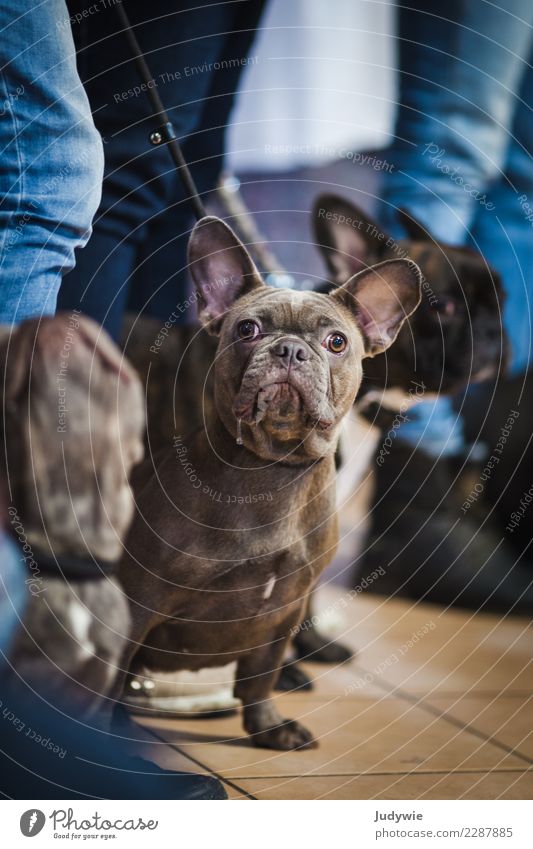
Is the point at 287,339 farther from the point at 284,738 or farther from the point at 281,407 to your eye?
the point at 284,738

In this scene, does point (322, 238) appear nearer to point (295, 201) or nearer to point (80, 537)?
point (295, 201)

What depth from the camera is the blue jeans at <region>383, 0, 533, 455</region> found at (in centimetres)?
189

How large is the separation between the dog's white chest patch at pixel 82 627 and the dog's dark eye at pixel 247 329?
0.48m

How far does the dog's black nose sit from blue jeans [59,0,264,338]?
0.36m

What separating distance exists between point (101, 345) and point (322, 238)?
0.61 meters

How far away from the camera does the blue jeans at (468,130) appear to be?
189 cm

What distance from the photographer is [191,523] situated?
131 centimetres

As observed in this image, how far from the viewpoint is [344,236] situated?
67.2 inches

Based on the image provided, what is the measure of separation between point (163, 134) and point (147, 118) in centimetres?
4

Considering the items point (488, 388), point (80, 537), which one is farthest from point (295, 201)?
point (80, 537)

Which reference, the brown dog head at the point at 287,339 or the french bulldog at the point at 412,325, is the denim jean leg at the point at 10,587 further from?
the french bulldog at the point at 412,325

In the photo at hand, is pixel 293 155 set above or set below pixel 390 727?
above

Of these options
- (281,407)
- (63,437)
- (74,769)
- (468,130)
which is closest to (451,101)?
(468,130)

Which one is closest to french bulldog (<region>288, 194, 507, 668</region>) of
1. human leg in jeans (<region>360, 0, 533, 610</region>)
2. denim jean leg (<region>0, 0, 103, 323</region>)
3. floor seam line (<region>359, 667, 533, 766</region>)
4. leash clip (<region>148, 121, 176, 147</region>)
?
human leg in jeans (<region>360, 0, 533, 610</region>)
